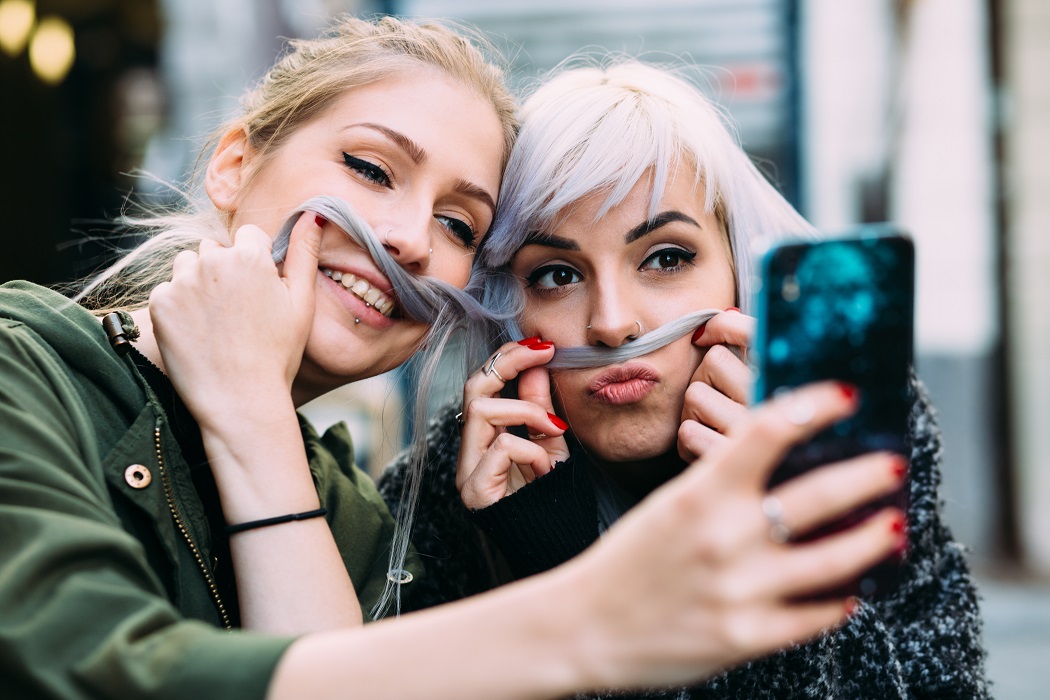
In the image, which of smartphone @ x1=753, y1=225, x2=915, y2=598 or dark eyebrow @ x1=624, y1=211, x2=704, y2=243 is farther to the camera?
dark eyebrow @ x1=624, y1=211, x2=704, y2=243

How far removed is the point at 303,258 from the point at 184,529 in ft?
1.69

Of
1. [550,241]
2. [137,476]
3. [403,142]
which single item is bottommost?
[137,476]

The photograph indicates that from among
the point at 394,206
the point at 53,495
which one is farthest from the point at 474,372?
the point at 53,495

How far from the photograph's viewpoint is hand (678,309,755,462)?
1903 millimetres

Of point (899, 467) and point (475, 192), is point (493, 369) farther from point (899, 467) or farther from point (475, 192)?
point (899, 467)

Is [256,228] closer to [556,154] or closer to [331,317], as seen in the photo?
[331,317]

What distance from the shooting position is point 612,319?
1955 millimetres

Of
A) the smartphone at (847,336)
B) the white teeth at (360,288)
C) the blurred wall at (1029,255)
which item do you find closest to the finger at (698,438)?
the white teeth at (360,288)

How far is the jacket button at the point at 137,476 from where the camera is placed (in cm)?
133

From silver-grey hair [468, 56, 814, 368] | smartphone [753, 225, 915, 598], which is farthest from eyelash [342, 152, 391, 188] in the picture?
smartphone [753, 225, 915, 598]

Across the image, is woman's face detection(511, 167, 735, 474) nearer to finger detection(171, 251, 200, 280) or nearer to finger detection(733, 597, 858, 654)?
finger detection(171, 251, 200, 280)

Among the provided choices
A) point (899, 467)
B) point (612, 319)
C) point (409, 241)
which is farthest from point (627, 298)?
point (899, 467)

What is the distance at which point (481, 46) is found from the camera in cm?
239

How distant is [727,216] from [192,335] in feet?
4.30
